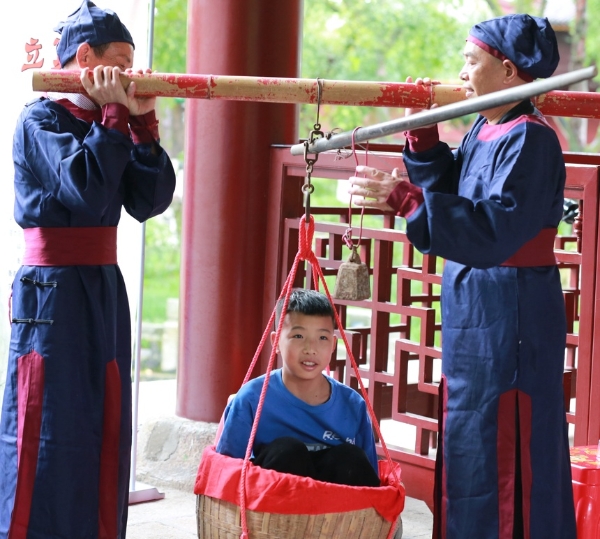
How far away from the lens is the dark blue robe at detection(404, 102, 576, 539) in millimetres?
2373

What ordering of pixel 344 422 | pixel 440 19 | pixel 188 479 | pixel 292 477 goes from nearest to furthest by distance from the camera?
pixel 292 477 < pixel 344 422 < pixel 188 479 < pixel 440 19

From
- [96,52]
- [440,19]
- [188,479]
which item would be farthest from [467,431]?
[440,19]

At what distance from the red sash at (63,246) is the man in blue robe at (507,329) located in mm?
788

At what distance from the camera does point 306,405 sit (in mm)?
2830

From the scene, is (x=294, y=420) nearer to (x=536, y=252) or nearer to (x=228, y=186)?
(x=536, y=252)

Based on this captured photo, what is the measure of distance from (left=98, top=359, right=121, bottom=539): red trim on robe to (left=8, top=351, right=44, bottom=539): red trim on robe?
188 mm

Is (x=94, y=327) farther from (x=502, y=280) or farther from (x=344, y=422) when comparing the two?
(x=502, y=280)

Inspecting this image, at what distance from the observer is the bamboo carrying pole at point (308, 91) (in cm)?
260

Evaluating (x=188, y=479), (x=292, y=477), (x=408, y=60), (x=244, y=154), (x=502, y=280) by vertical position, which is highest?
(x=408, y=60)

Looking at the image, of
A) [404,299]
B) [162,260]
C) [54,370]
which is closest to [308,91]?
[54,370]

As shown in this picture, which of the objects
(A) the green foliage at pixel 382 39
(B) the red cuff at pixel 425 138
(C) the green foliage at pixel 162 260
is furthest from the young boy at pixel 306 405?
(C) the green foliage at pixel 162 260

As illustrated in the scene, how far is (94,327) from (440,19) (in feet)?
32.9

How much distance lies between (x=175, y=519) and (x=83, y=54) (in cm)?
191

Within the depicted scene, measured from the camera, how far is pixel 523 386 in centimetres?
242
